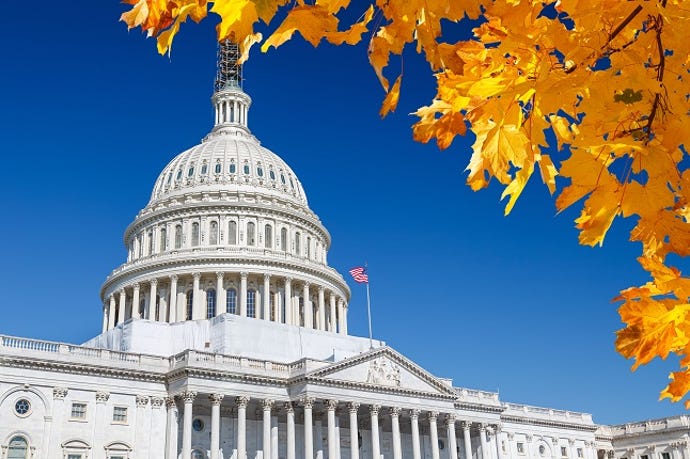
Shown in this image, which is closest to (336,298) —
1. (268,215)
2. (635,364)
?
(268,215)

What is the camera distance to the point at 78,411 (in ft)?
169

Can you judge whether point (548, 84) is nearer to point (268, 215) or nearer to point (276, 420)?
point (276, 420)

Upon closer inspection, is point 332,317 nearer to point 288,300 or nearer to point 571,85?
point 288,300

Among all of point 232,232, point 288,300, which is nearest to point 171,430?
point 288,300

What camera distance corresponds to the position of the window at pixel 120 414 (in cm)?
5297

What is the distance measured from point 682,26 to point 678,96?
32 centimetres

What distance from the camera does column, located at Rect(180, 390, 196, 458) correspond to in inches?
2018

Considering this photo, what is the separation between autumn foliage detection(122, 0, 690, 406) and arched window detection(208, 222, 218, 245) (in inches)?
3163

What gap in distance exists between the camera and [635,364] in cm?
347

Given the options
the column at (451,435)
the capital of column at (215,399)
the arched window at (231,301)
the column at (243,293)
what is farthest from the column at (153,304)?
the column at (451,435)

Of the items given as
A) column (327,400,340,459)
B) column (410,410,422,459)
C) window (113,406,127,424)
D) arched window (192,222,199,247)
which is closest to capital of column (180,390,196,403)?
window (113,406,127,424)

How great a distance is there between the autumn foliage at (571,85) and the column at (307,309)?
76.1 metres

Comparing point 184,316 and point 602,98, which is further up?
point 184,316

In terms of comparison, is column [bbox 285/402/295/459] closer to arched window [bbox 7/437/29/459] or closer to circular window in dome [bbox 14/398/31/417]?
arched window [bbox 7/437/29/459]
